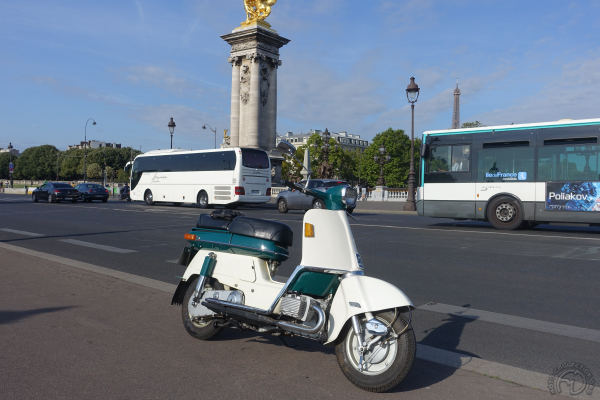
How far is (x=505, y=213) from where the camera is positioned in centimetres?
1448

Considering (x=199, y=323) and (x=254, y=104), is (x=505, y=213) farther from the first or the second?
(x=254, y=104)

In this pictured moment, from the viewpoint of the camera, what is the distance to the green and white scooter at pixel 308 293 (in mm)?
3213

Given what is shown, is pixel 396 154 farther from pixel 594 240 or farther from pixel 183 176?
pixel 594 240

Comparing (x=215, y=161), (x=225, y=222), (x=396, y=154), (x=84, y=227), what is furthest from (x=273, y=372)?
(x=396, y=154)

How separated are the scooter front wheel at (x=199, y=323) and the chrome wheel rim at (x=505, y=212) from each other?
39.5 feet

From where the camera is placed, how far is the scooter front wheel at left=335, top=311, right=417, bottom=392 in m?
3.14

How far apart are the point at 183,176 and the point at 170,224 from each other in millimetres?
14840

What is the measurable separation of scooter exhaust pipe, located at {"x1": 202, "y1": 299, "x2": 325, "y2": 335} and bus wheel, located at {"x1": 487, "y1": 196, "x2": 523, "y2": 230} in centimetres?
1214

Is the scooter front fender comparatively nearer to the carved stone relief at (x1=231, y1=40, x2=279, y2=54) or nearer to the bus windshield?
the bus windshield

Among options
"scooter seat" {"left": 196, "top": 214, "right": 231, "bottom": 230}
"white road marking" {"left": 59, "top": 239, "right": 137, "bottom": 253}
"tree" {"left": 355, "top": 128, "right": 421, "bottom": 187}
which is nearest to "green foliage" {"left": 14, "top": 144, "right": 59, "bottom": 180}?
"tree" {"left": 355, "top": 128, "right": 421, "bottom": 187}

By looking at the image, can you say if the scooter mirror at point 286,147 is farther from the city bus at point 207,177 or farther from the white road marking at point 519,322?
the city bus at point 207,177

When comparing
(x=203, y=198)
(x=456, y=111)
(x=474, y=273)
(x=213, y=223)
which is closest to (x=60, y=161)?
(x=456, y=111)

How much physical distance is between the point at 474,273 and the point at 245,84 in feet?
122

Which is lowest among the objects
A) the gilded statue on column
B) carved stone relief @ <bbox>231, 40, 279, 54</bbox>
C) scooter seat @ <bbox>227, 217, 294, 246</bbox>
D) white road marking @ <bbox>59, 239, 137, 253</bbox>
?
white road marking @ <bbox>59, 239, 137, 253</bbox>
